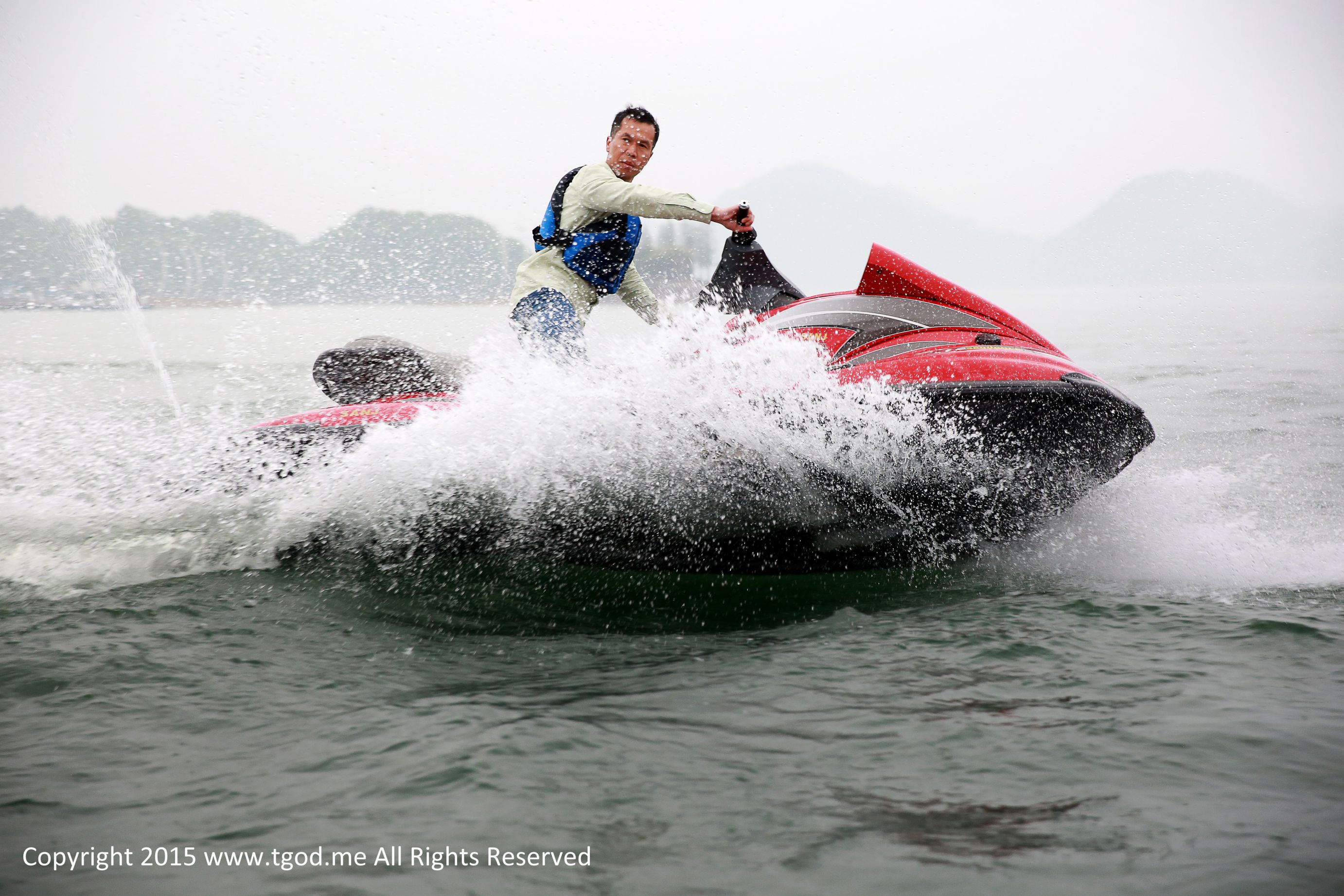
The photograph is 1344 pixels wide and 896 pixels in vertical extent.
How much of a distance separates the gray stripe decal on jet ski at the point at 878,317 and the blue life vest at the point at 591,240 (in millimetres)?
780

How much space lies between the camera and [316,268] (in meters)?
24.0

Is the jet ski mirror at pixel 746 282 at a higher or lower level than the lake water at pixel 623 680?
higher

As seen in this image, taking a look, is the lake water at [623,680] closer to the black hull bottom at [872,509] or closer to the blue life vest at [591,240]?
the black hull bottom at [872,509]

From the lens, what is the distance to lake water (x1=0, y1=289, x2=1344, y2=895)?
1.52 meters

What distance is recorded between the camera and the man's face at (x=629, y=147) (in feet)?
11.7

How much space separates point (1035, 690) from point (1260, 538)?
6.48 feet

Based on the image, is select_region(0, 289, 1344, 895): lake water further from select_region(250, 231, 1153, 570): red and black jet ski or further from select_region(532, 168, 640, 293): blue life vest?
select_region(532, 168, 640, 293): blue life vest

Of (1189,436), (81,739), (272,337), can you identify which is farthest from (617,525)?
(272,337)

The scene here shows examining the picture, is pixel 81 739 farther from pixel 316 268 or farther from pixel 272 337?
pixel 316 268

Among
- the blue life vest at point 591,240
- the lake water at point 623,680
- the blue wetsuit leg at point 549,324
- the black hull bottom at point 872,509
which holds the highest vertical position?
the blue life vest at point 591,240

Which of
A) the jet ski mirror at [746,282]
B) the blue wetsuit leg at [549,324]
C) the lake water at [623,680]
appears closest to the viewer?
the lake water at [623,680]

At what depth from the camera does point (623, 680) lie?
2268 millimetres

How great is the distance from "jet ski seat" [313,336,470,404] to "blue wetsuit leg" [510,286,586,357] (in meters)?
0.32

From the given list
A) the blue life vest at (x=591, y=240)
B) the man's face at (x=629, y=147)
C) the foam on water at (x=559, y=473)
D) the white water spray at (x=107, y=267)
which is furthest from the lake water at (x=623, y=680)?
the white water spray at (x=107, y=267)
